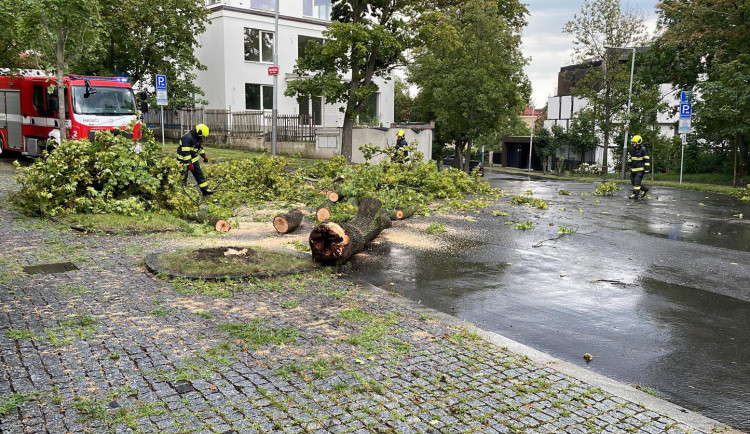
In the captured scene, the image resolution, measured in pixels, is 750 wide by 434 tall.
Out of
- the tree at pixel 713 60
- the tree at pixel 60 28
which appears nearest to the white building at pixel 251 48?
the tree at pixel 60 28

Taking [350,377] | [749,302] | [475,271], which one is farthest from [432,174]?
[350,377]

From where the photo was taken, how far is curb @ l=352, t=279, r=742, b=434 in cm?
419

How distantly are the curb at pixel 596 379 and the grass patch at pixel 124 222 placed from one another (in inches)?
232

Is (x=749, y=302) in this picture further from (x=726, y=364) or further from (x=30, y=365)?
(x=30, y=365)

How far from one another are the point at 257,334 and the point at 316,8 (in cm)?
3480

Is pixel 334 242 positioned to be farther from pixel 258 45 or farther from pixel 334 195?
pixel 258 45

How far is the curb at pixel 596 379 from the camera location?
419 cm

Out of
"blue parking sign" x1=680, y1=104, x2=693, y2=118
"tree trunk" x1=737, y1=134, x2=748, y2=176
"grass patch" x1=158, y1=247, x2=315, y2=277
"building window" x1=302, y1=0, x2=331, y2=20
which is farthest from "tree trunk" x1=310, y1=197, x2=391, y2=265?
"building window" x1=302, y1=0, x2=331, y2=20

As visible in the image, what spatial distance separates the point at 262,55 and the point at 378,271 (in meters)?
29.6

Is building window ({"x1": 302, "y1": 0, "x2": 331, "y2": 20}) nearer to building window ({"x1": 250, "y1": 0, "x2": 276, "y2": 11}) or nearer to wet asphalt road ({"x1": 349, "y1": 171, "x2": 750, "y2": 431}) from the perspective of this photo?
building window ({"x1": 250, "y1": 0, "x2": 276, "y2": 11})

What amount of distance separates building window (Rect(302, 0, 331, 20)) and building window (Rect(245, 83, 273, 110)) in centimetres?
536

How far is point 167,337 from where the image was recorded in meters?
5.37

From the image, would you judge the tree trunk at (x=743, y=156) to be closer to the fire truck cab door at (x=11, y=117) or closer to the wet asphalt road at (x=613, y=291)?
the wet asphalt road at (x=613, y=291)

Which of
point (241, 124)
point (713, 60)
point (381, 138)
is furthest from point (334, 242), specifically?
point (713, 60)
